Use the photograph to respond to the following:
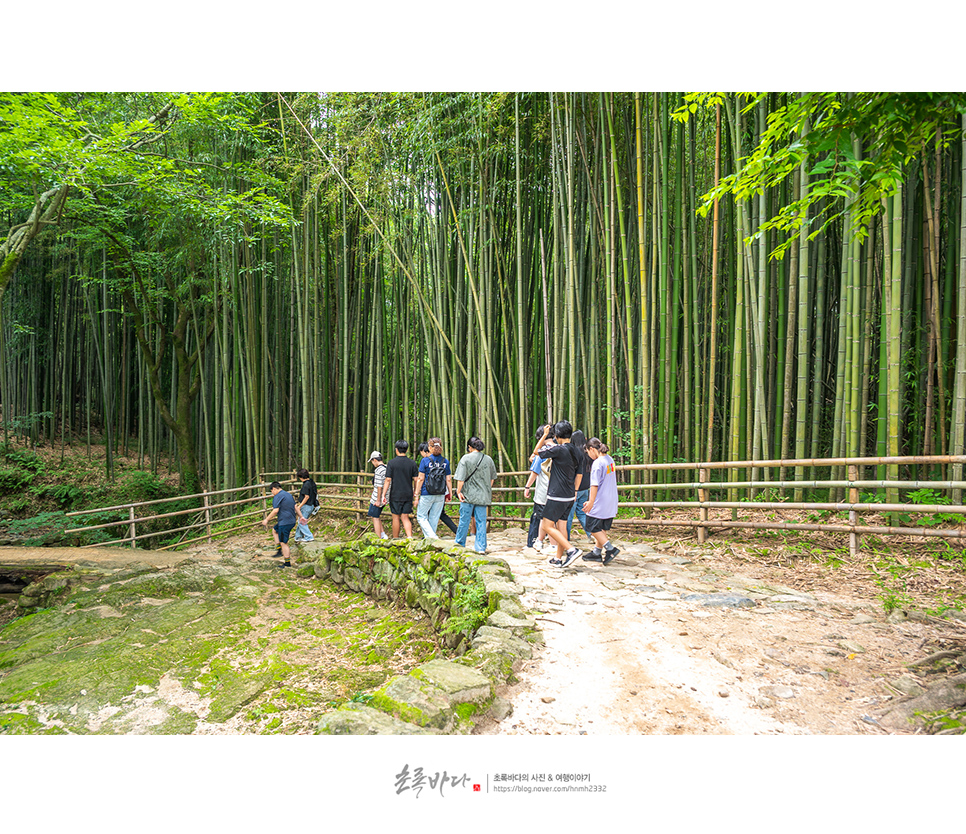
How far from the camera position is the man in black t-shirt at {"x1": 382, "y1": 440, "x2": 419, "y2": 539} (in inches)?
183

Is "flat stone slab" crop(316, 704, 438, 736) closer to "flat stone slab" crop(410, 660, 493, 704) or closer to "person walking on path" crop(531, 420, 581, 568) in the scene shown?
"flat stone slab" crop(410, 660, 493, 704)

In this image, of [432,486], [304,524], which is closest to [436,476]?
[432,486]

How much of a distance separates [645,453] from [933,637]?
2601 millimetres

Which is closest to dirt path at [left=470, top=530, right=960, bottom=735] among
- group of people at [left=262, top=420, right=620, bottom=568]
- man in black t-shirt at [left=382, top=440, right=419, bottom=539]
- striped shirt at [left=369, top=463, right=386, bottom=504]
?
group of people at [left=262, top=420, right=620, bottom=568]

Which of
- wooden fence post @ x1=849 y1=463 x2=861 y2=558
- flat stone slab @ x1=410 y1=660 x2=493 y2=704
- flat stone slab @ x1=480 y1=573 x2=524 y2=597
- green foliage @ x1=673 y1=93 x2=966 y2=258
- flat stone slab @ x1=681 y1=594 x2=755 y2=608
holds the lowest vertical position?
flat stone slab @ x1=681 y1=594 x2=755 y2=608

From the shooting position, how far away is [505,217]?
5742 millimetres

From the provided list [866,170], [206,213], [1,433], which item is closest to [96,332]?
[1,433]

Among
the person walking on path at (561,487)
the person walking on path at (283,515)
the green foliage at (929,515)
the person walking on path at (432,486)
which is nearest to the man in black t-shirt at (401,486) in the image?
the person walking on path at (432,486)

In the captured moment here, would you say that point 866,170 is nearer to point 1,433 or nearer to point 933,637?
point 933,637

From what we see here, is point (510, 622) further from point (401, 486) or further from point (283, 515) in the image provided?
point (283, 515)

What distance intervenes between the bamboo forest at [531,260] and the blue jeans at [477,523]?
4.65 feet

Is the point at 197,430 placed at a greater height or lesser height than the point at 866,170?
lesser

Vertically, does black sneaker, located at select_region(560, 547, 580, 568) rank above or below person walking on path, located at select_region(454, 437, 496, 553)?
below
